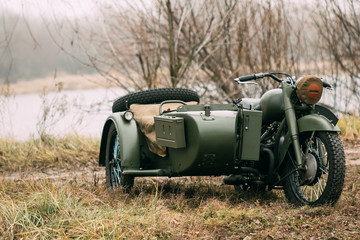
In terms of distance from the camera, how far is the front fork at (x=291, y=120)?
14.4ft

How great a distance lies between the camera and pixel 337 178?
4.11m

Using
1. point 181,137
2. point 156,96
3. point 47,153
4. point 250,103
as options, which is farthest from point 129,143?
point 47,153

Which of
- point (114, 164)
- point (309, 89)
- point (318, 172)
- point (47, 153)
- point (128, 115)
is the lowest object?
point (47, 153)

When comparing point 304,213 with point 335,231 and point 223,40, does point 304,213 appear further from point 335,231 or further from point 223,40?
point 223,40

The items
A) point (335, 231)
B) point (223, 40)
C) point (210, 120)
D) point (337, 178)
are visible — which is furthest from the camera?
point (223, 40)

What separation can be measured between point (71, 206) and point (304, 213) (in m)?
1.73

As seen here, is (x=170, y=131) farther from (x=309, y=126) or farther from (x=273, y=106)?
(x=309, y=126)

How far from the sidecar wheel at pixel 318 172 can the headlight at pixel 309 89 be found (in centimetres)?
28

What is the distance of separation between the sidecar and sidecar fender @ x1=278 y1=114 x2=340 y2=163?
0.81 ft

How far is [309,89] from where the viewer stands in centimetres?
433

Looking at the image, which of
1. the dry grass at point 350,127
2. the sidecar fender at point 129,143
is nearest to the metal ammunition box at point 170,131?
the sidecar fender at point 129,143

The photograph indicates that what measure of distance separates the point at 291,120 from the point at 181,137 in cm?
89

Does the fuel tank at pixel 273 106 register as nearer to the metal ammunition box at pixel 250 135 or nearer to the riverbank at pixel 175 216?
the metal ammunition box at pixel 250 135

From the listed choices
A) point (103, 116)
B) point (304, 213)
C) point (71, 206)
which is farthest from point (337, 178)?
point (103, 116)
